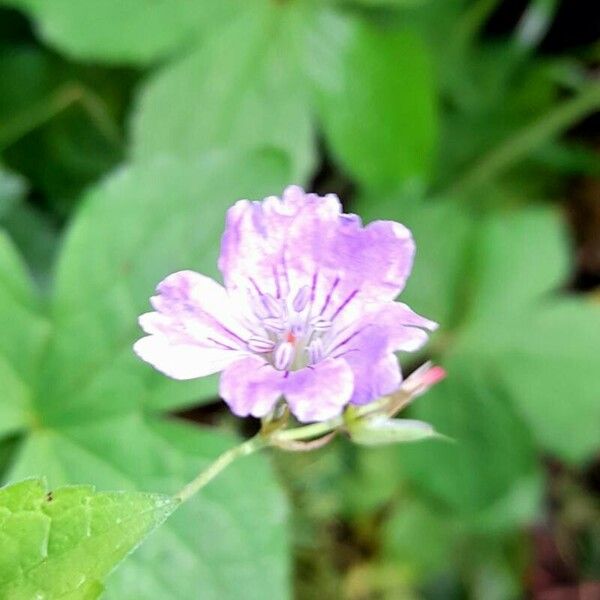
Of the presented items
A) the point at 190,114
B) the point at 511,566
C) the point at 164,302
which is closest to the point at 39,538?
the point at 164,302

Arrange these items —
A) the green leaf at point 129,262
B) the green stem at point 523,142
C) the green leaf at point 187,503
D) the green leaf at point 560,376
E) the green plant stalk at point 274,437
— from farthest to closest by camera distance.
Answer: the green stem at point 523,142 < the green leaf at point 560,376 < the green leaf at point 129,262 < the green leaf at point 187,503 < the green plant stalk at point 274,437

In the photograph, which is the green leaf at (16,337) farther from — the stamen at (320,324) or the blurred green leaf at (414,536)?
the blurred green leaf at (414,536)

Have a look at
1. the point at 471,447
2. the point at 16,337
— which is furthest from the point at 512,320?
the point at 16,337

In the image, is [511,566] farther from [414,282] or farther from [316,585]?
[414,282]

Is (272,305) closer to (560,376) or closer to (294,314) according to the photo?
(294,314)

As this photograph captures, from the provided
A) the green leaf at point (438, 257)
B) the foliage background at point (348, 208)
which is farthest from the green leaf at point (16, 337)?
the green leaf at point (438, 257)

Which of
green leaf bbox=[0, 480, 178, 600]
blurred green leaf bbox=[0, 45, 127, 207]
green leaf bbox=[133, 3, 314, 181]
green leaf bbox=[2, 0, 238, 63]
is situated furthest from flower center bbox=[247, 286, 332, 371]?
blurred green leaf bbox=[0, 45, 127, 207]

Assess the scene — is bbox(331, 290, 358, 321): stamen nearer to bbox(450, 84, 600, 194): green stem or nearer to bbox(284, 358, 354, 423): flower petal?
bbox(284, 358, 354, 423): flower petal
